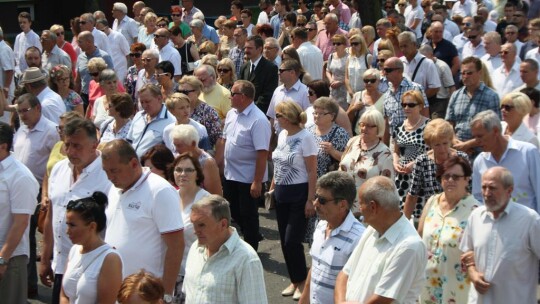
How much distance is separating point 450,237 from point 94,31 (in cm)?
1070

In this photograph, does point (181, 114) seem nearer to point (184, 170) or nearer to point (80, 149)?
point (184, 170)

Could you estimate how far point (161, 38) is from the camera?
14.3 m

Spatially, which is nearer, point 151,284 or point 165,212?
point 151,284

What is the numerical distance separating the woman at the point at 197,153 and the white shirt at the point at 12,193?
142cm

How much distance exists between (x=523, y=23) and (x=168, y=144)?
9.44 meters

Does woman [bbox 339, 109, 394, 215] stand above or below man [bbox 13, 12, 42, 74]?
below

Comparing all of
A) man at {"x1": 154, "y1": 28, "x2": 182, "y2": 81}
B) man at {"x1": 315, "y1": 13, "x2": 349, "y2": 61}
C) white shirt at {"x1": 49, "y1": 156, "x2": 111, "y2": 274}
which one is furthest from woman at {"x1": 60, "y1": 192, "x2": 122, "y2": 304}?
man at {"x1": 315, "y1": 13, "x2": 349, "y2": 61}

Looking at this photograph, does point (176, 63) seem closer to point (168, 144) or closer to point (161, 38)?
point (161, 38)

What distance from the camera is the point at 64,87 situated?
11.5 metres

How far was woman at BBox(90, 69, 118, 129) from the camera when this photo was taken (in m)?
11.1

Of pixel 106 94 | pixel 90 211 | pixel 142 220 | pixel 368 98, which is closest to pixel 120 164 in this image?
pixel 142 220

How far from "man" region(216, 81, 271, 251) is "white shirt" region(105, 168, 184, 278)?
3.29 metres

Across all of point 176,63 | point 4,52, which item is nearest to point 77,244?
point 176,63

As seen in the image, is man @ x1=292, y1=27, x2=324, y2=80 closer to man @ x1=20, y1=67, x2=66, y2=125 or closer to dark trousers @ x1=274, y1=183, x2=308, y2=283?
man @ x1=20, y1=67, x2=66, y2=125
